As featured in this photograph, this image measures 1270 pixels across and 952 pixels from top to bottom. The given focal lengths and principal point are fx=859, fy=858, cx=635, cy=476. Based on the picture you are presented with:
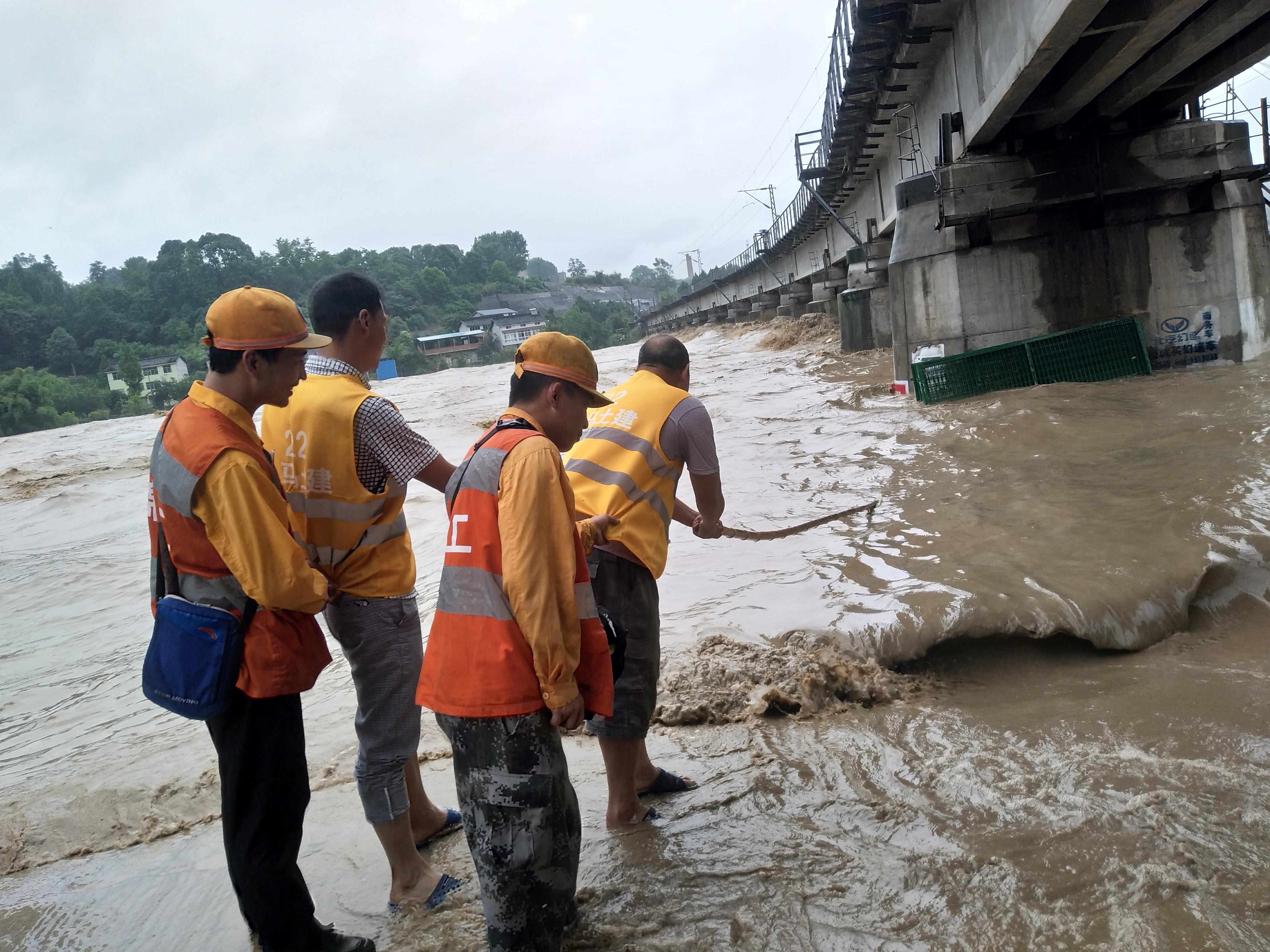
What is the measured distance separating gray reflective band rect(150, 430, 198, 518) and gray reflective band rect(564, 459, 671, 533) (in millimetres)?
1276

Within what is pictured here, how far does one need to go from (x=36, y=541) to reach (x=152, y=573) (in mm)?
13701

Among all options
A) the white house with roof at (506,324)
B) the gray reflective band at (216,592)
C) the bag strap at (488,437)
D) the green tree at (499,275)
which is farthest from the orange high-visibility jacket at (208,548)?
the green tree at (499,275)

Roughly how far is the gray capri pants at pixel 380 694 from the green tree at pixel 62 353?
57.3m

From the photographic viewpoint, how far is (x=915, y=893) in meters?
2.64

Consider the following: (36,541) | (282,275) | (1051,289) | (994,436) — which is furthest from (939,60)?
(282,275)

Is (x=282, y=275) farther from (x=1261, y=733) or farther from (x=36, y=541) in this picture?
(x=1261, y=733)

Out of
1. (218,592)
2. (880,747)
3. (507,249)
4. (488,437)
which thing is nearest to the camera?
(488,437)

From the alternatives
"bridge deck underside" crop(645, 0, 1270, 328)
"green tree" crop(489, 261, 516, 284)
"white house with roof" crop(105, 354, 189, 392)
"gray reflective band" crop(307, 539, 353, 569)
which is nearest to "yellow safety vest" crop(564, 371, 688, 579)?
"gray reflective band" crop(307, 539, 353, 569)

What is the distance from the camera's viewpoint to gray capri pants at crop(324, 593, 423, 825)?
2.75m

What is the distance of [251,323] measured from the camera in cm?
243

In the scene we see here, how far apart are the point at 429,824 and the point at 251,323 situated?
197 centimetres

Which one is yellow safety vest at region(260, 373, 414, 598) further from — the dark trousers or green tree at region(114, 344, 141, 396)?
green tree at region(114, 344, 141, 396)

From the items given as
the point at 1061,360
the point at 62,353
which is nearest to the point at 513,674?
the point at 1061,360

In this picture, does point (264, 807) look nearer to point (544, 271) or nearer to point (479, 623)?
point (479, 623)
